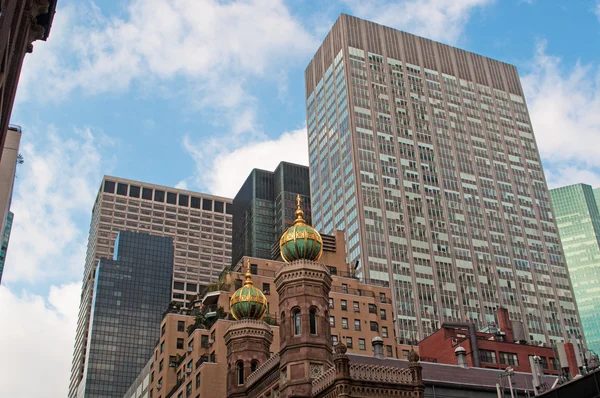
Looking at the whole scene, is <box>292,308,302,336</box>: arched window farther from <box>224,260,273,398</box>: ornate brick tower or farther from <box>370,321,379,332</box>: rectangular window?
<box>370,321,379,332</box>: rectangular window

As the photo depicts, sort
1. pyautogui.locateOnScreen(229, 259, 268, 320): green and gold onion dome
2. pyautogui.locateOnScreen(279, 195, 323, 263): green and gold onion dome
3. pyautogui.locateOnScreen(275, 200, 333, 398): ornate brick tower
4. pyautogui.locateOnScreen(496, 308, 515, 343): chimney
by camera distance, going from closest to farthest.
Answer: pyautogui.locateOnScreen(275, 200, 333, 398): ornate brick tower, pyautogui.locateOnScreen(279, 195, 323, 263): green and gold onion dome, pyautogui.locateOnScreen(229, 259, 268, 320): green and gold onion dome, pyautogui.locateOnScreen(496, 308, 515, 343): chimney

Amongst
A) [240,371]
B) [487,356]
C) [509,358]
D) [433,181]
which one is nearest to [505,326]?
[509,358]

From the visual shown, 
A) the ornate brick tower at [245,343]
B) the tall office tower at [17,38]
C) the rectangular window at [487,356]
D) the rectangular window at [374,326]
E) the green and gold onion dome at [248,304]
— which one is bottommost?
the tall office tower at [17,38]

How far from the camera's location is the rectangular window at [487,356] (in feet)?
307

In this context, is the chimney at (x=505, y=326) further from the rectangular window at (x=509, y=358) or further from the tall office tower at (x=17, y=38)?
the tall office tower at (x=17, y=38)

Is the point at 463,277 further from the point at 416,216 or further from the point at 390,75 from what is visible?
the point at 390,75

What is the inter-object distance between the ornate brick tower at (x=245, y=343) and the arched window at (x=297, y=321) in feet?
26.9

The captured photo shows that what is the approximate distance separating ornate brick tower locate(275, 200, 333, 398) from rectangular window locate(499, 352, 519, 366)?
47.6 metres

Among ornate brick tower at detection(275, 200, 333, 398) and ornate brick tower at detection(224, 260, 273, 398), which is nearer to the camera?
ornate brick tower at detection(275, 200, 333, 398)

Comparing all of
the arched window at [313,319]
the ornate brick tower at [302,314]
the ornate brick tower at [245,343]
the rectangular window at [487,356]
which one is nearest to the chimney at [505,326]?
the rectangular window at [487,356]

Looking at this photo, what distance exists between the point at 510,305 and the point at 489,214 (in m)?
20.5

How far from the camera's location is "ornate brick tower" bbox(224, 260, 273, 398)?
59.4m

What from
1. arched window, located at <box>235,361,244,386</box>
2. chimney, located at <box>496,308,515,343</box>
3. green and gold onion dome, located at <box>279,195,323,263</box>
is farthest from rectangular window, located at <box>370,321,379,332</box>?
green and gold onion dome, located at <box>279,195,323,263</box>

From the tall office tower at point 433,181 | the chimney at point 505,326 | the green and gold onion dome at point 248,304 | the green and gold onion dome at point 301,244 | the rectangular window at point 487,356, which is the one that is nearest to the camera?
the green and gold onion dome at point 301,244
